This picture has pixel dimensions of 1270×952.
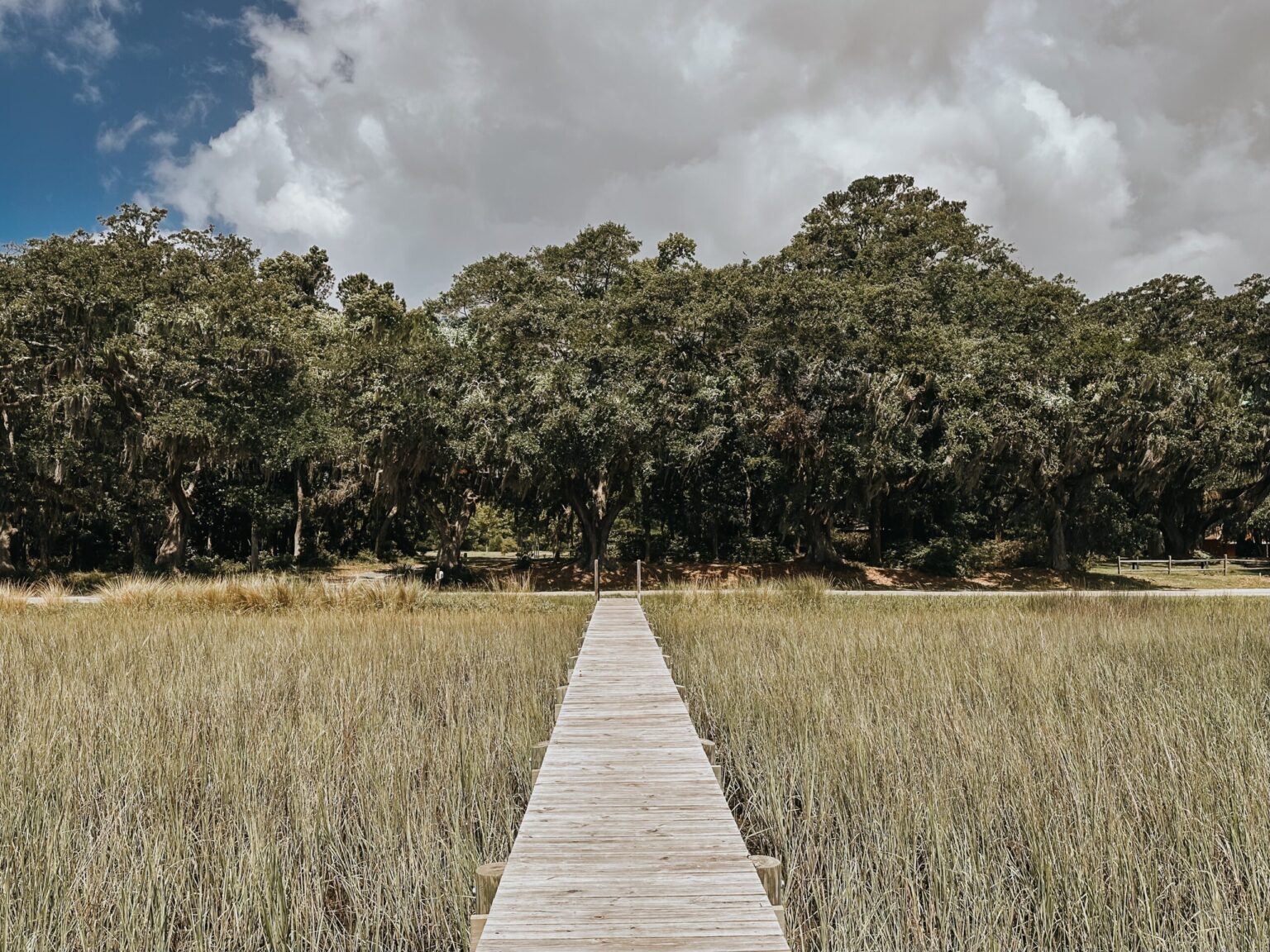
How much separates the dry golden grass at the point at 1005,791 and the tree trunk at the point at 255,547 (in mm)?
23333

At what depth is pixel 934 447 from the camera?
867 inches

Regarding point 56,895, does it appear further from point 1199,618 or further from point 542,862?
point 1199,618

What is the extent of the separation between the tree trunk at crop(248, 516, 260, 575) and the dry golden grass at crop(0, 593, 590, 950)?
19.7 metres

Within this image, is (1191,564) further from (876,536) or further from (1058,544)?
(876,536)

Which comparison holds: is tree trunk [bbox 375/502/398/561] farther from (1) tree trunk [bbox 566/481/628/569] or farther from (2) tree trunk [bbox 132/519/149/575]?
(1) tree trunk [bbox 566/481/628/569]

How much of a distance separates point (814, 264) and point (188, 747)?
24559mm

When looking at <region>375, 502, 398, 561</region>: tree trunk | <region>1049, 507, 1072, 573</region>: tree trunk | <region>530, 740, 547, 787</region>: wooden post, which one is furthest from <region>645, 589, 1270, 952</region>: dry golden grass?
<region>375, 502, 398, 561</region>: tree trunk

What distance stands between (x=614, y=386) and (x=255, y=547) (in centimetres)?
1573

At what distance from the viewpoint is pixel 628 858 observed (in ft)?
10.9

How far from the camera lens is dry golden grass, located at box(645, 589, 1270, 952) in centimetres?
316

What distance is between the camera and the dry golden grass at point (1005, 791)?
316 centimetres

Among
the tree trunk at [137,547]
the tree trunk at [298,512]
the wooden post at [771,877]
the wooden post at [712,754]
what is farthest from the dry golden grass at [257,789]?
the tree trunk at [298,512]

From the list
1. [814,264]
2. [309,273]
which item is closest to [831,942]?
[814,264]

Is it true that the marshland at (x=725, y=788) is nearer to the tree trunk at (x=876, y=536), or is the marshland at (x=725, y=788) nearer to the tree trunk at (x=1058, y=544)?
the tree trunk at (x=1058, y=544)
